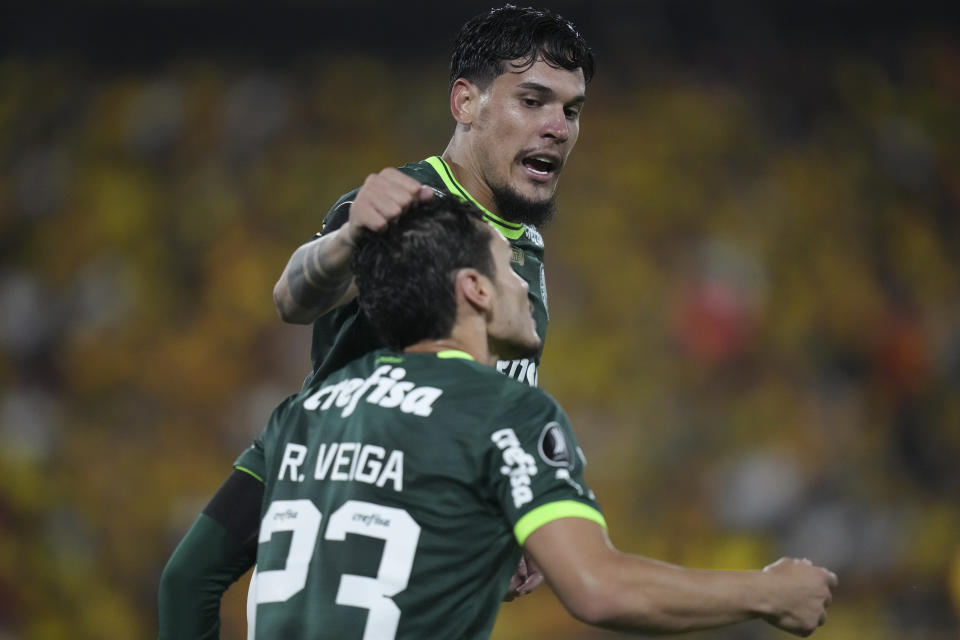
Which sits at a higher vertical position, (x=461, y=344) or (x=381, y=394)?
(x=461, y=344)

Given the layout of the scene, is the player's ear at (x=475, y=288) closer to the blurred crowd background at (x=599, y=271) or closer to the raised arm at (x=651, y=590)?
the raised arm at (x=651, y=590)

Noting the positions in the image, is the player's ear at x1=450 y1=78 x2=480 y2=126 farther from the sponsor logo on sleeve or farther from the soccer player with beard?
the sponsor logo on sleeve

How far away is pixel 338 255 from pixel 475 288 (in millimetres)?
388

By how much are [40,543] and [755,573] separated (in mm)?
6490

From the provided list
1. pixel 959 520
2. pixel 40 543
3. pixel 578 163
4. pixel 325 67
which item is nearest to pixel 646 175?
pixel 578 163

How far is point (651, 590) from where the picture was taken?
2076 mm

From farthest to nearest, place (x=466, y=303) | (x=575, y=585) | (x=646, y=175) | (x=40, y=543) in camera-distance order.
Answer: (x=646, y=175), (x=40, y=543), (x=466, y=303), (x=575, y=585)

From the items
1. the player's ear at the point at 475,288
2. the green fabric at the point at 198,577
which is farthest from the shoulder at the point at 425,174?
the green fabric at the point at 198,577

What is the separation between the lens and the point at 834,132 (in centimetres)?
805

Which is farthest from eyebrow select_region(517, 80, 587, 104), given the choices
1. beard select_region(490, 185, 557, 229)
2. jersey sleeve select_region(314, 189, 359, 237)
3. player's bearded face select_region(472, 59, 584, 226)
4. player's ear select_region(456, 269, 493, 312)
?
player's ear select_region(456, 269, 493, 312)

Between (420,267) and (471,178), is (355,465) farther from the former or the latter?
(471,178)

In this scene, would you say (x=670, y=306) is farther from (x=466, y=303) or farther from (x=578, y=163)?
(x=466, y=303)

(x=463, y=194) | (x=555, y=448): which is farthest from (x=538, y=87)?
(x=555, y=448)

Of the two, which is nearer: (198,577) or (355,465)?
(355,465)
